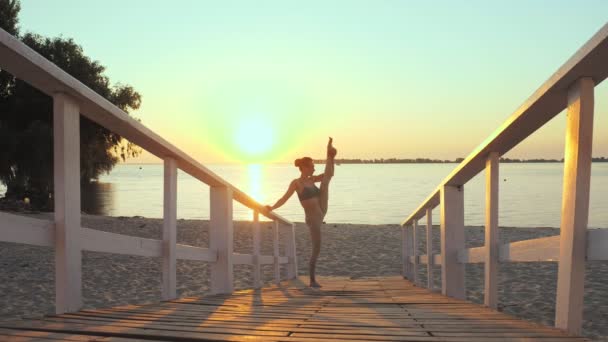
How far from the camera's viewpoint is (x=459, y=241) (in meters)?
5.40

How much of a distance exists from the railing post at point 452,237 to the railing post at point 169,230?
2398mm

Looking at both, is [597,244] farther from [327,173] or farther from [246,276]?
[246,276]

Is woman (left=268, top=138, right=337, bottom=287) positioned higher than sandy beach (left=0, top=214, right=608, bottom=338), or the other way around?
woman (left=268, top=138, right=337, bottom=287)

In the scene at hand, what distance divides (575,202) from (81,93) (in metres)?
2.16

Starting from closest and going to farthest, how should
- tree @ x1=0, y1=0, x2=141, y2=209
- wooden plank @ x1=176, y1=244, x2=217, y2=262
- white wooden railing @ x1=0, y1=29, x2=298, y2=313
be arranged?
white wooden railing @ x1=0, y1=29, x2=298, y2=313, wooden plank @ x1=176, y1=244, x2=217, y2=262, tree @ x1=0, y1=0, x2=141, y2=209

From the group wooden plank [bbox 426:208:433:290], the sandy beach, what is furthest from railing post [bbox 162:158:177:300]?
the sandy beach

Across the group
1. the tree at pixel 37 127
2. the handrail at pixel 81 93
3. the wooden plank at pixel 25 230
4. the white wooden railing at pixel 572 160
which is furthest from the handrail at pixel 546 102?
the tree at pixel 37 127

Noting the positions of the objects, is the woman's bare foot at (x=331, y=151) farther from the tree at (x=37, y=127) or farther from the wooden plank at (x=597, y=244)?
the tree at (x=37, y=127)

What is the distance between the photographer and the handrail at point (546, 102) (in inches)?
92.4

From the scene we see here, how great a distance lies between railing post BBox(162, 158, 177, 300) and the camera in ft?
12.9

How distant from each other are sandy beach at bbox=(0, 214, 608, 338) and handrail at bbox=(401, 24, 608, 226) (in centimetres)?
427

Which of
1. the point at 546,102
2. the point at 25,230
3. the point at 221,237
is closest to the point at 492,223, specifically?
the point at 546,102

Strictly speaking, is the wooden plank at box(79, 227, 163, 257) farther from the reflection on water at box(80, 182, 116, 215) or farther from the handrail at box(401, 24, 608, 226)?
the reflection on water at box(80, 182, 116, 215)

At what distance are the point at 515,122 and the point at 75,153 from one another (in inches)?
85.6
